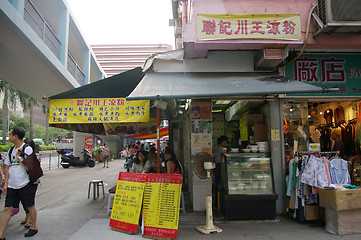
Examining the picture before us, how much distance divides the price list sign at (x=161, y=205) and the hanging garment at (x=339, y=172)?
127 inches

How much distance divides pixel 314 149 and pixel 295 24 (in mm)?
2817

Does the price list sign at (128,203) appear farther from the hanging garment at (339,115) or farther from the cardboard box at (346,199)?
the hanging garment at (339,115)

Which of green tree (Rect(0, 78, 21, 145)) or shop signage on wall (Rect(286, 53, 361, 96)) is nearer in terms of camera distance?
shop signage on wall (Rect(286, 53, 361, 96))

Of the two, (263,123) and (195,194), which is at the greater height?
(263,123)

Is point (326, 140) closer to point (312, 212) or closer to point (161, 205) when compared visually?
point (312, 212)

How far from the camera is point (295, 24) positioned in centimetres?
576

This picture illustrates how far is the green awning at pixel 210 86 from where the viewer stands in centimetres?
505

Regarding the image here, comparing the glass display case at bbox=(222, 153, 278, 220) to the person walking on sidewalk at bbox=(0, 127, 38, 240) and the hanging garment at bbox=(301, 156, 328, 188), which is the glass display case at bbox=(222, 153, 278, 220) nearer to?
the hanging garment at bbox=(301, 156, 328, 188)

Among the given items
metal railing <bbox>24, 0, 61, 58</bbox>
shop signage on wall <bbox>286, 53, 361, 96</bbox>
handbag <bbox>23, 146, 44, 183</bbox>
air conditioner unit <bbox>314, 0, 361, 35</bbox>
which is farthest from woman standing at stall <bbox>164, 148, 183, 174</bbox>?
metal railing <bbox>24, 0, 61, 58</bbox>

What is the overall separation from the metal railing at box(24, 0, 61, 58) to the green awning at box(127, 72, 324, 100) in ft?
20.9

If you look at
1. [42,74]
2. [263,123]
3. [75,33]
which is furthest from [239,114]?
[75,33]

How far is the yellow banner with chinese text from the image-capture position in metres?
6.18

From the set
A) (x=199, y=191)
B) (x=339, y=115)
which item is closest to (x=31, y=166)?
(x=199, y=191)

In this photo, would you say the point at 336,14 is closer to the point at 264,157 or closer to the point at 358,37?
the point at 358,37
